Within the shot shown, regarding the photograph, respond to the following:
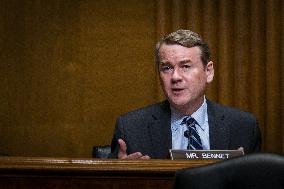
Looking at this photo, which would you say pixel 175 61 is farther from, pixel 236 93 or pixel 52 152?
pixel 52 152

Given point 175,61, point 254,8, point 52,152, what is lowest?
point 52,152

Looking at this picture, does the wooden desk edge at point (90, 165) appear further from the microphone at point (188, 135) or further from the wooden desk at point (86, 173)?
the microphone at point (188, 135)

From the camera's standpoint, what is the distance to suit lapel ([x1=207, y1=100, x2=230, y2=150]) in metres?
2.81

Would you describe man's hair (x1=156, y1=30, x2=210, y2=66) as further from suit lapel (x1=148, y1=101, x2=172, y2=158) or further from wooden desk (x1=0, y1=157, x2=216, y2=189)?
wooden desk (x1=0, y1=157, x2=216, y2=189)

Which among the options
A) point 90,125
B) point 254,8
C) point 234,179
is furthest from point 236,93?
point 234,179

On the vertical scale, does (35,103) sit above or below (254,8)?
below

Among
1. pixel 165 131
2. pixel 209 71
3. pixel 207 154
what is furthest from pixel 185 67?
pixel 207 154

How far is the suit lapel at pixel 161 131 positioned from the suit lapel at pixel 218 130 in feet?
0.64

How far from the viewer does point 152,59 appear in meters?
4.47

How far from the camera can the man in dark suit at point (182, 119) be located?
2785mm

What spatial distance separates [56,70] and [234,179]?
3.06 m

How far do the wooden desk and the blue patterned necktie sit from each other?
0.61 m

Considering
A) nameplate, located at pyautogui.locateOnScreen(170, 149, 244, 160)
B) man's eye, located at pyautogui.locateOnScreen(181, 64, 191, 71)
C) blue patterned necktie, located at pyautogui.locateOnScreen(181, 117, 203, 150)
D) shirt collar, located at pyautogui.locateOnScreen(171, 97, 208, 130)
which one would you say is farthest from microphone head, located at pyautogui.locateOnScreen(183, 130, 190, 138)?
nameplate, located at pyautogui.locateOnScreen(170, 149, 244, 160)

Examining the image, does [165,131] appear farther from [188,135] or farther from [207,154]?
[207,154]
